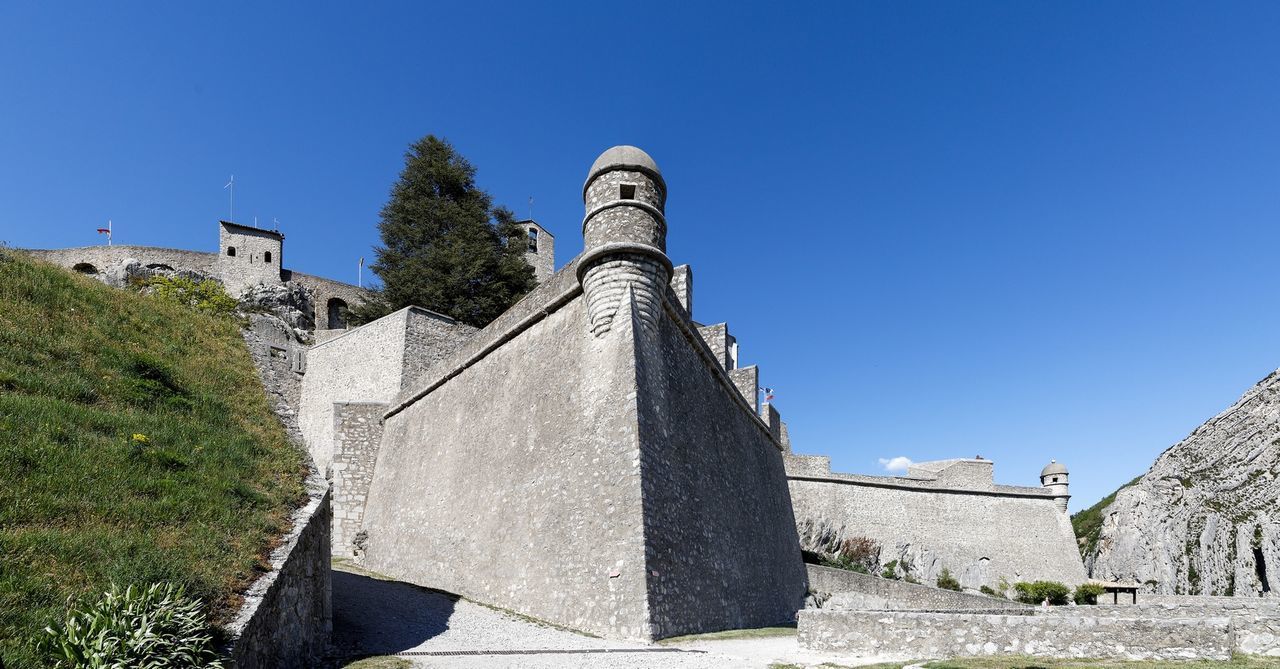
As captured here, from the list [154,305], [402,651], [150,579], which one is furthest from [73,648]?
[154,305]

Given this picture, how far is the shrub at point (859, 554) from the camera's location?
29.6 m

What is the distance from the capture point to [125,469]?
268 inches

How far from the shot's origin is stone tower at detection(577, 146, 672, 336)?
12297 millimetres

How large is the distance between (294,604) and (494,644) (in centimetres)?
304

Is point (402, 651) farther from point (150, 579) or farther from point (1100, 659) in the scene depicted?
point (1100, 659)

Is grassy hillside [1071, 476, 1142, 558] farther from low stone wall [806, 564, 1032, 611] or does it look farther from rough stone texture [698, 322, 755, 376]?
rough stone texture [698, 322, 755, 376]

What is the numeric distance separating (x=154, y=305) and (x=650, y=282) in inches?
367

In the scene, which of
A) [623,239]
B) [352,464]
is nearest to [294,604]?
[623,239]

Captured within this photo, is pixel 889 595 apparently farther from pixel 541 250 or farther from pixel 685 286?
pixel 541 250

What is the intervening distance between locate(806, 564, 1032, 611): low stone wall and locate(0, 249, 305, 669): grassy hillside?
717 inches

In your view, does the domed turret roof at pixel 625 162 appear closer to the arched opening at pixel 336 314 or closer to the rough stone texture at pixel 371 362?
the rough stone texture at pixel 371 362

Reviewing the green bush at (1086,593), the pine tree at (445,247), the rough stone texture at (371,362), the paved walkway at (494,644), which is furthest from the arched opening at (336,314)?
the green bush at (1086,593)

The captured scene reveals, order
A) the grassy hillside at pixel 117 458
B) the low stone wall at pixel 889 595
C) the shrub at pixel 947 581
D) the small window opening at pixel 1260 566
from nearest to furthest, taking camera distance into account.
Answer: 1. the grassy hillside at pixel 117 458
2. the low stone wall at pixel 889 595
3. the small window opening at pixel 1260 566
4. the shrub at pixel 947 581

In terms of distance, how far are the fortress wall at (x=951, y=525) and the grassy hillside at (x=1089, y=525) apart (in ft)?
11.5
